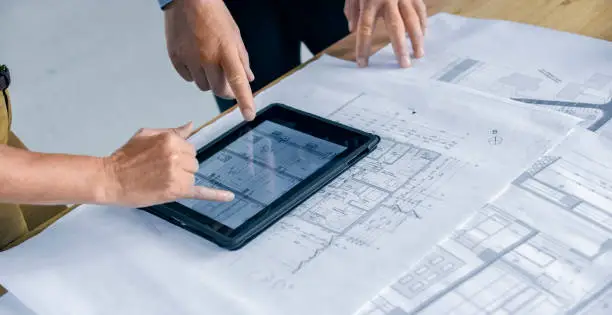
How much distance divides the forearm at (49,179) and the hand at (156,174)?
0.05 ft

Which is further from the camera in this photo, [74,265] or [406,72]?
[406,72]

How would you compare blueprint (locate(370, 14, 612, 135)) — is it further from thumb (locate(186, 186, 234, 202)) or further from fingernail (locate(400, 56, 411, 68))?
thumb (locate(186, 186, 234, 202))

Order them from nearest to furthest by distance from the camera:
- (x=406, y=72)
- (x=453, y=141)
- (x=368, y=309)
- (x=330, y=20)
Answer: (x=368, y=309)
(x=453, y=141)
(x=406, y=72)
(x=330, y=20)

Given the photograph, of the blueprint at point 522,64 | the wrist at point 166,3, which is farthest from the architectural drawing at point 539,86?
the wrist at point 166,3

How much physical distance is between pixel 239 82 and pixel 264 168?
0.12 meters

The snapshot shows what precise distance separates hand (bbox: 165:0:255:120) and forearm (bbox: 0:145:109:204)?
21 cm

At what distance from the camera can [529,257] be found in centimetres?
60

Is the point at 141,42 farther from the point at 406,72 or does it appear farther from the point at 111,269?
the point at 111,269

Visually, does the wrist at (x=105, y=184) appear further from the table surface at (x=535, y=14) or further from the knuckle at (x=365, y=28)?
the knuckle at (x=365, y=28)

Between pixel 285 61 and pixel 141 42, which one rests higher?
pixel 285 61

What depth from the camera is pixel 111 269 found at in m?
0.66

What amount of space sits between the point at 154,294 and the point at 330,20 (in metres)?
0.61

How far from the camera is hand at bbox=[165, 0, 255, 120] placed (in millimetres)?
839

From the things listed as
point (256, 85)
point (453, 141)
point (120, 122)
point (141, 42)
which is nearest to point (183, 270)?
point (453, 141)
